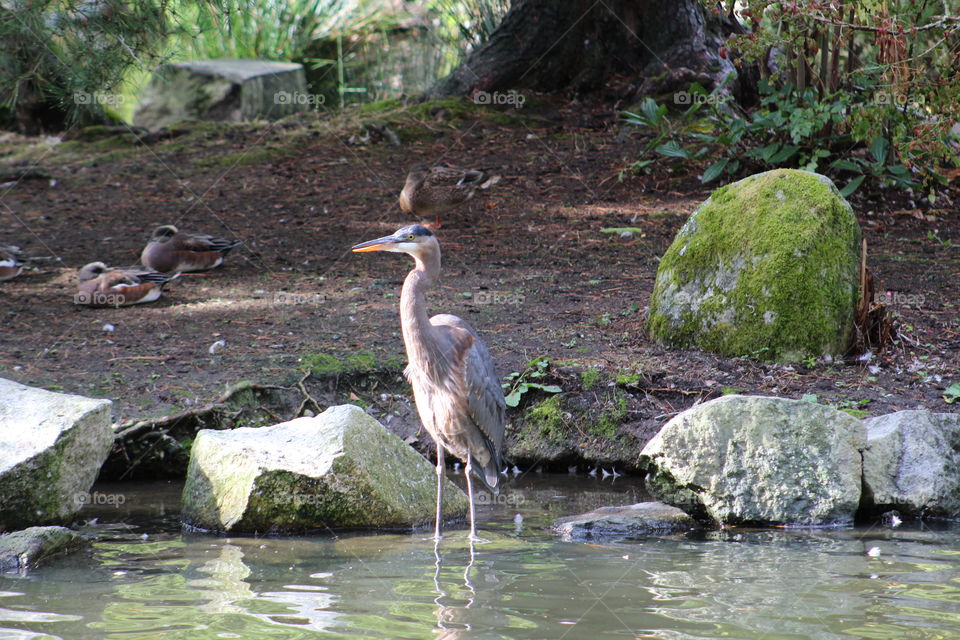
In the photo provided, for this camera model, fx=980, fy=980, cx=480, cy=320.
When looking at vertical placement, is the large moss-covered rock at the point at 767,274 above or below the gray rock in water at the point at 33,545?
above

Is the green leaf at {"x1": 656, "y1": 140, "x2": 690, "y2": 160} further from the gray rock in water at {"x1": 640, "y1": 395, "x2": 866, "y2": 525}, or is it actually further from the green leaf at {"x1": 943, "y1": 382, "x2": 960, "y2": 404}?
the gray rock in water at {"x1": 640, "y1": 395, "x2": 866, "y2": 525}

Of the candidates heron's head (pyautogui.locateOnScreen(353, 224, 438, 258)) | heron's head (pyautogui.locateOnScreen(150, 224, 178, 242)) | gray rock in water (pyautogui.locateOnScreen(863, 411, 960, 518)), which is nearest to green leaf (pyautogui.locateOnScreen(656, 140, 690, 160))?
heron's head (pyautogui.locateOnScreen(150, 224, 178, 242))

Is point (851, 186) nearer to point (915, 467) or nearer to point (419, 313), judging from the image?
point (915, 467)

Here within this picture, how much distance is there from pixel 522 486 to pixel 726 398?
162 centimetres

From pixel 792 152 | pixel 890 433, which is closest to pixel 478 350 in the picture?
pixel 890 433

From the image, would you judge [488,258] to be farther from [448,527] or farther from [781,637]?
[781,637]

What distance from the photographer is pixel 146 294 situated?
9.01 metres

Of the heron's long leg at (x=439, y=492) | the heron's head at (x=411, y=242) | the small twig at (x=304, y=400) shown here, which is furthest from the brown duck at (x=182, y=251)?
the heron's long leg at (x=439, y=492)

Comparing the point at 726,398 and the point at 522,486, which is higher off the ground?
the point at 726,398

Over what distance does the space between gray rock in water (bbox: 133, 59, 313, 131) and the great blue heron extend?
1088 centimetres

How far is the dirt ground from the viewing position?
23.8ft

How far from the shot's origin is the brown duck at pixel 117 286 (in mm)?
8844

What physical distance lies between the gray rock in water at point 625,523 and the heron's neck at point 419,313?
4.18ft

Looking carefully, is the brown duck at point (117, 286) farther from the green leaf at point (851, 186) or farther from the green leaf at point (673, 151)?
the green leaf at point (851, 186)
